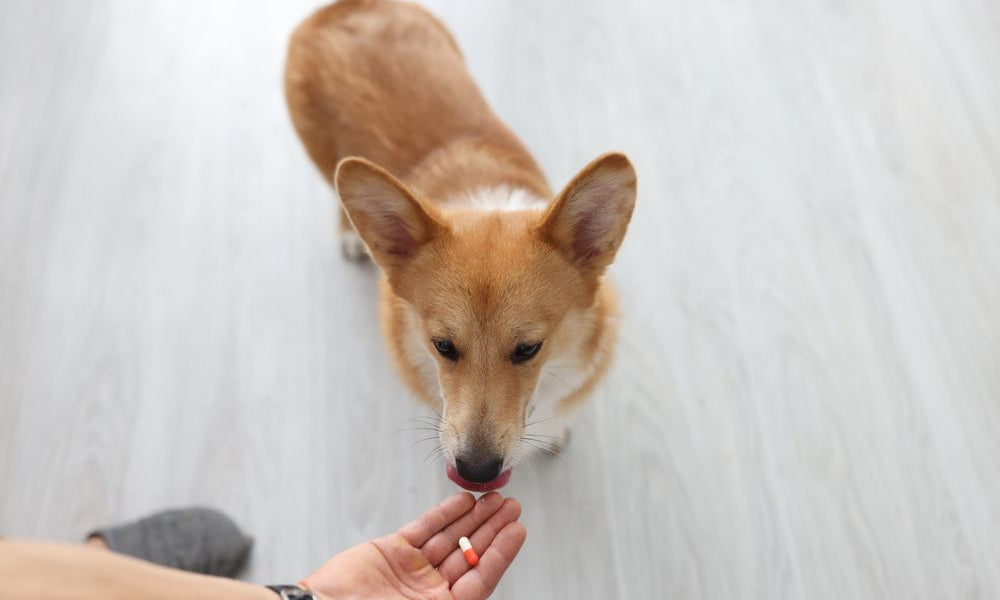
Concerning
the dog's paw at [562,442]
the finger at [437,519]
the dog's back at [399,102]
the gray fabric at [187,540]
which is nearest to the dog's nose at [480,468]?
the finger at [437,519]

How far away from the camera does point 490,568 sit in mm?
1417

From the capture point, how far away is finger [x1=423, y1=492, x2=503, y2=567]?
4.79ft

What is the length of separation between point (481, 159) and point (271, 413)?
0.92 meters

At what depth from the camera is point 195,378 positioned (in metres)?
2.02

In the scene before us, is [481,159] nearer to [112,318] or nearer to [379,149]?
[379,149]

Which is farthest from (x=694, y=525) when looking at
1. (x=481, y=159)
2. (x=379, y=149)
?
(x=379, y=149)

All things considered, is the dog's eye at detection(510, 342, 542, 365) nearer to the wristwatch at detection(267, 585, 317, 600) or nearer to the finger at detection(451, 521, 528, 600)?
the finger at detection(451, 521, 528, 600)

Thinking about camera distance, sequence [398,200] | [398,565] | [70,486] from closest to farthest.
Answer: [398,200]
[398,565]
[70,486]

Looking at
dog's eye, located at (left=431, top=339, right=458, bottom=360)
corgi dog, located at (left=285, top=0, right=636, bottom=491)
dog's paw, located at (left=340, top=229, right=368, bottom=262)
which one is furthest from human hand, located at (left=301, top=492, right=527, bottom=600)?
dog's paw, located at (left=340, top=229, right=368, bottom=262)

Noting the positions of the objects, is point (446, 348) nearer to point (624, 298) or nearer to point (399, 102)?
point (399, 102)

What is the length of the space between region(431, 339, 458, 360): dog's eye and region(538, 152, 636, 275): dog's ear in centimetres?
27

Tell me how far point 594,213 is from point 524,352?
11.6 inches

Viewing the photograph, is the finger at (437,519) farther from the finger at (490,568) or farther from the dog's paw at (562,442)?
the dog's paw at (562,442)

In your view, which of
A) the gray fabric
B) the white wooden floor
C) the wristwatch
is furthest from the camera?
the white wooden floor
